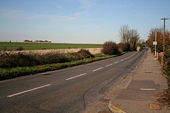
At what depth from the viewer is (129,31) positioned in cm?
8544

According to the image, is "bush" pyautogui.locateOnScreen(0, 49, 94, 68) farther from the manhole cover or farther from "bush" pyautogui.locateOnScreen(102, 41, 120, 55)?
"bush" pyautogui.locateOnScreen(102, 41, 120, 55)

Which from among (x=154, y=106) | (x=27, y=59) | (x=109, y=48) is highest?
(x=109, y=48)

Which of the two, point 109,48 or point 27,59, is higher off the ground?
point 109,48

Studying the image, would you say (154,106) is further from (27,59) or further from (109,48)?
(109,48)

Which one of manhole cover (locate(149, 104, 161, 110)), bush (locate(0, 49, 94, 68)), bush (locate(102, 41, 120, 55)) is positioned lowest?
manhole cover (locate(149, 104, 161, 110))

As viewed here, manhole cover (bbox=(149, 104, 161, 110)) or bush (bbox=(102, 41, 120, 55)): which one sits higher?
bush (bbox=(102, 41, 120, 55))

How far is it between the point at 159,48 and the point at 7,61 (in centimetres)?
2888

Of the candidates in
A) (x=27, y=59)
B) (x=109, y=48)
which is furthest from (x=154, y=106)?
(x=109, y=48)

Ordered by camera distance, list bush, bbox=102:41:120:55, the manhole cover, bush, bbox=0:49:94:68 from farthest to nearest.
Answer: bush, bbox=102:41:120:55, bush, bbox=0:49:94:68, the manhole cover

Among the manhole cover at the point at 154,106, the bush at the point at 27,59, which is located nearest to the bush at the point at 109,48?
the bush at the point at 27,59

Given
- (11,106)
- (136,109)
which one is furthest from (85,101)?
(11,106)

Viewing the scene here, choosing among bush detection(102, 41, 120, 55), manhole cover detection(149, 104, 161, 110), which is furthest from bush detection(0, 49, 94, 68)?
bush detection(102, 41, 120, 55)

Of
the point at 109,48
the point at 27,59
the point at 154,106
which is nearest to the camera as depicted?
the point at 154,106

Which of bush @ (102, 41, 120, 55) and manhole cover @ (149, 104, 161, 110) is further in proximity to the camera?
bush @ (102, 41, 120, 55)
